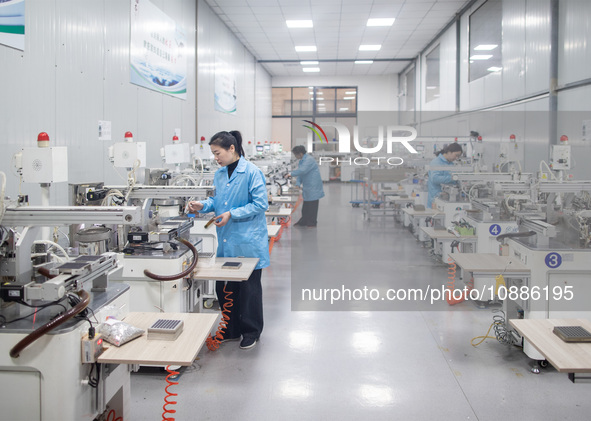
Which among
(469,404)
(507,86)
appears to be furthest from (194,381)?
(507,86)

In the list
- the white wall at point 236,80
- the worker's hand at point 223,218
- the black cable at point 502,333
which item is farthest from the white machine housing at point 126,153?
the white wall at point 236,80

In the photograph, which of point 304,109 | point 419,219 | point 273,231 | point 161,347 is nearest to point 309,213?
point 419,219

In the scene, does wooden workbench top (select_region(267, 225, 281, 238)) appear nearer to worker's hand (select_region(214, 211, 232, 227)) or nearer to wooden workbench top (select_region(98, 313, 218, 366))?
Result: worker's hand (select_region(214, 211, 232, 227))

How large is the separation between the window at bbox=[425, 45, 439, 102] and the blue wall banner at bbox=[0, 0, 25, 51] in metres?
9.17

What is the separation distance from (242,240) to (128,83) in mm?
2397

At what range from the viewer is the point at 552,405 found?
2662 millimetres

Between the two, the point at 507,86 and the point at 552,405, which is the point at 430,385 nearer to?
the point at 552,405

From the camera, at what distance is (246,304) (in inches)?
132

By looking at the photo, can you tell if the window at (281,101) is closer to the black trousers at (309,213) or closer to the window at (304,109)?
the window at (304,109)

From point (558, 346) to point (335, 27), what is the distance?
332 inches

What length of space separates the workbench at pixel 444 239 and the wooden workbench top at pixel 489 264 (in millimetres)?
224

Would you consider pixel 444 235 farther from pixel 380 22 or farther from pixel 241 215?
pixel 380 22

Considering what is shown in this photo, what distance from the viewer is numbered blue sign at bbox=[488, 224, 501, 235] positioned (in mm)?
4371

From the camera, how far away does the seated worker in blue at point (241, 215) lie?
315 centimetres
